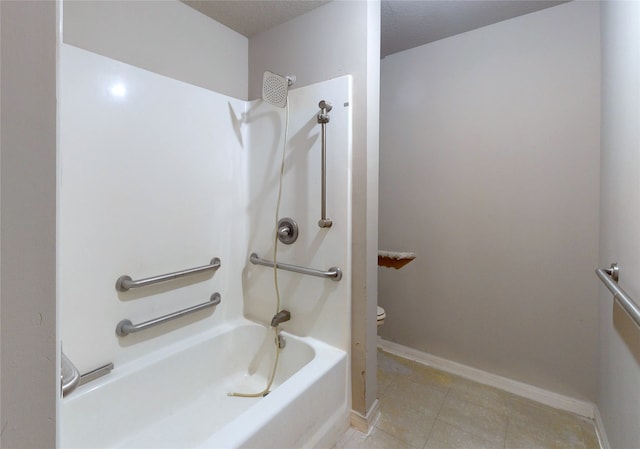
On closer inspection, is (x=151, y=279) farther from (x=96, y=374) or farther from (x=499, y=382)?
(x=499, y=382)

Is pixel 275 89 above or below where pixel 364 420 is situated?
above

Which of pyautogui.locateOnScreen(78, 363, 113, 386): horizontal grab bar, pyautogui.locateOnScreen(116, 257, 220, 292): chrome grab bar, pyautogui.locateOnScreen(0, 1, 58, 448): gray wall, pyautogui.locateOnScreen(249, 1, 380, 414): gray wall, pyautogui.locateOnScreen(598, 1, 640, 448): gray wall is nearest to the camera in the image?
pyautogui.locateOnScreen(0, 1, 58, 448): gray wall

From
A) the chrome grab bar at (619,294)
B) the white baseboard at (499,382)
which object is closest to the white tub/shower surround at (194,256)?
the white baseboard at (499,382)

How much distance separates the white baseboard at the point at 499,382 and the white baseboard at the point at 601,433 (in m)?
0.06

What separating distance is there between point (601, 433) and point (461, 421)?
65 centimetres

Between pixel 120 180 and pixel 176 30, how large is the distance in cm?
91

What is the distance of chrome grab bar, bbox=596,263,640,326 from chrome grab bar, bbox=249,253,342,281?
1.04 meters

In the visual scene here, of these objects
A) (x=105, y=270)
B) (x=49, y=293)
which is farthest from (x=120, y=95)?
(x=49, y=293)

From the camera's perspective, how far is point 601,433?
4.59 feet

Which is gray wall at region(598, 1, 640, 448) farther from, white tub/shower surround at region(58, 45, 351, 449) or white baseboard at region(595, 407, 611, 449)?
white tub/shower surround at region(58, 45, 351, 449)

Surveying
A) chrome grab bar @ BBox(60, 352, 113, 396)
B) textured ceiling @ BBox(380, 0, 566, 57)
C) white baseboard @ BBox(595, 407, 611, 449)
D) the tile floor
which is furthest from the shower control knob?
white baseboard @ BBox(595, 407, 611, 449)

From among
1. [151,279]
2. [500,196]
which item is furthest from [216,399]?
[500,196]

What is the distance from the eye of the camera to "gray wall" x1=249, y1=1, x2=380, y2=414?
1.40 meters

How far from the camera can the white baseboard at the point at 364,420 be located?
1.45 metres
